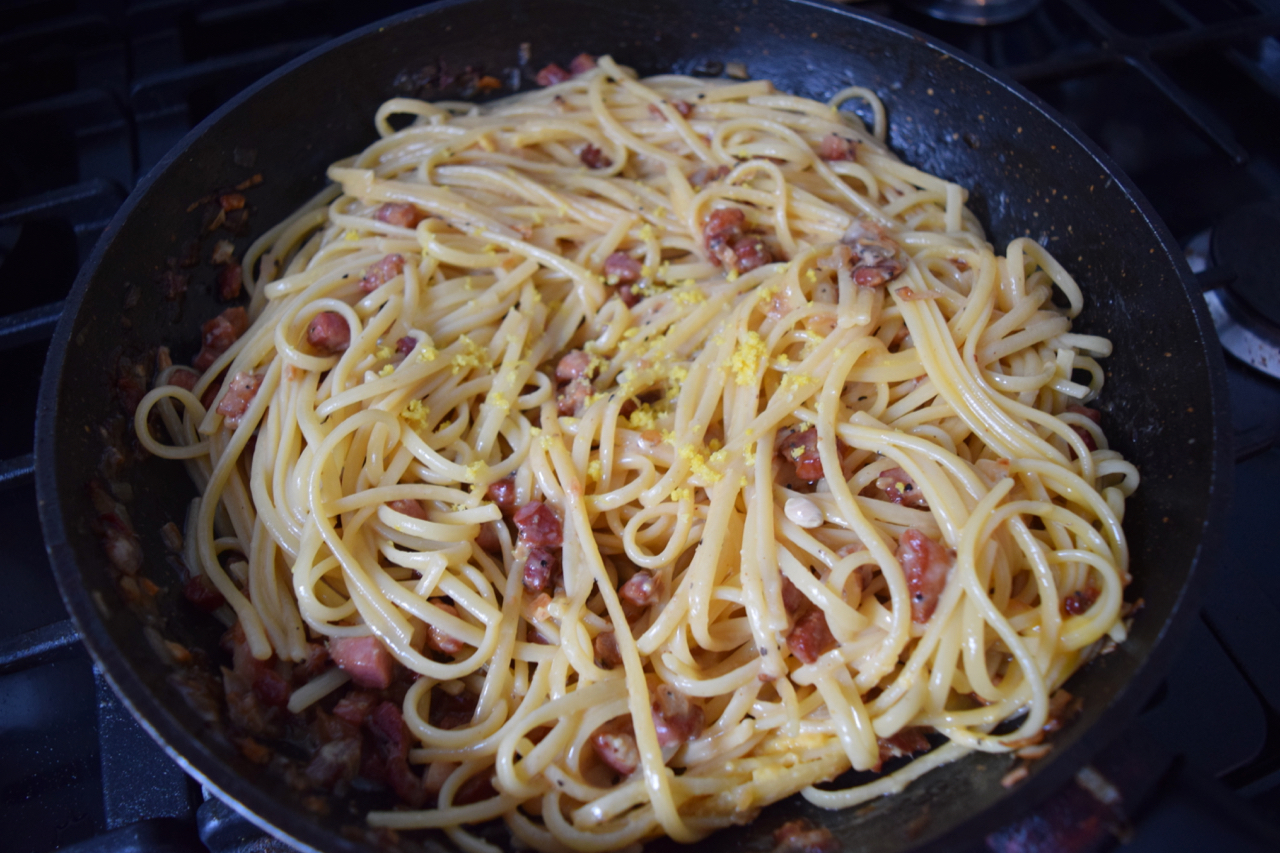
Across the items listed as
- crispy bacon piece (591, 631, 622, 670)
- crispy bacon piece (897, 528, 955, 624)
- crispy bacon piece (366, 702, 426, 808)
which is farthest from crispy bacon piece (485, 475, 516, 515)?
crispy bacon piece (897, 528, 955, 624)

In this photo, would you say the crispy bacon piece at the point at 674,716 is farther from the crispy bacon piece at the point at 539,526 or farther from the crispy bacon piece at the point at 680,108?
the crispy bacon piece at the point at 680,108

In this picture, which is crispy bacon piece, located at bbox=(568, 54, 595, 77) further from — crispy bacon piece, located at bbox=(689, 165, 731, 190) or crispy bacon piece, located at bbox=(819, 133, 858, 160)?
crispy bacon piece, located at bbox=(819, 133, 858, 160)

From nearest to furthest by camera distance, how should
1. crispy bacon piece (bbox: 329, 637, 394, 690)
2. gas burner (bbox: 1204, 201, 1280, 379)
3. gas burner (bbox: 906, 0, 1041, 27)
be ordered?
crispy bacon piece (bbox: 329, 637, 394, 690) → gas burner (bbox: 1204, 201, 1280, 379) → gas burner (bbox: 906, 0, 1041, 27)

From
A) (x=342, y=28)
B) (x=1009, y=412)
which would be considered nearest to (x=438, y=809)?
(x=1009, y=412)

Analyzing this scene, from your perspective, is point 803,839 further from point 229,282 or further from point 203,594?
point 229,282

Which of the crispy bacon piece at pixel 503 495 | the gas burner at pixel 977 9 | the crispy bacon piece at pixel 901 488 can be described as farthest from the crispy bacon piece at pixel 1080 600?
the gas burner at pixel 977 9

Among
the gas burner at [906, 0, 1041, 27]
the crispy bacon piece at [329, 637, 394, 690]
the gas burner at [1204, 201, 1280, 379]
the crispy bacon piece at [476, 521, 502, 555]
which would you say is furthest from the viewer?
the gas burner at [906, 0, 1041, 27]

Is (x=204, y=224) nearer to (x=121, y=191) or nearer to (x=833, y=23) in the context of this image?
(x=121, y=191)
